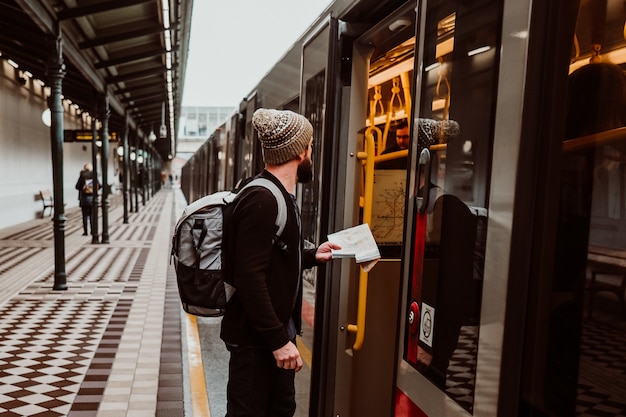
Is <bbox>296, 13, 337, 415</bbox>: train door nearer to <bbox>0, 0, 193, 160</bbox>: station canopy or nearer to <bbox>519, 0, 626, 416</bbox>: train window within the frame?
<bbox>519, 0, 626, 416</bbox>: train window

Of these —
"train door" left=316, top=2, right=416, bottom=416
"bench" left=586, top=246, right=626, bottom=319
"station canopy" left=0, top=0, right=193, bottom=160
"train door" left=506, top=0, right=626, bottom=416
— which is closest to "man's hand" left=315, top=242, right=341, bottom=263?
"train door" left=316, top=2, right=416, bottom=416

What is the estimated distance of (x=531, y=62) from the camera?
4.43ft

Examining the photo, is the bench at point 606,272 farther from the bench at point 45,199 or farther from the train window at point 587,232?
the bench at point 45,199

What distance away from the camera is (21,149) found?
18109 millimetres

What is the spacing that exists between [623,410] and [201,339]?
18.2 feet

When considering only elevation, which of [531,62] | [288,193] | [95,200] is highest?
[531,62]

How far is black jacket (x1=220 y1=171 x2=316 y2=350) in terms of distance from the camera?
2.31 m


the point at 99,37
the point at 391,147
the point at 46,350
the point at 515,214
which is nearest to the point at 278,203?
the point at 515,214

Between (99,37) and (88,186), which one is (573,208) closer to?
(99,37)

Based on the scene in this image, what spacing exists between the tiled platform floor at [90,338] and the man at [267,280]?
2084 mm

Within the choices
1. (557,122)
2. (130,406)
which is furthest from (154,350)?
(557,122)

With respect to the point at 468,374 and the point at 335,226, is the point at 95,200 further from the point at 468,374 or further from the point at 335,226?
the point at 468,374

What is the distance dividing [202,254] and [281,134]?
0.56m

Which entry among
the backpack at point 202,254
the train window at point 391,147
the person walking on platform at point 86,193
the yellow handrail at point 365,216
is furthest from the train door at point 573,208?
the person walking on platform at point 86,193
